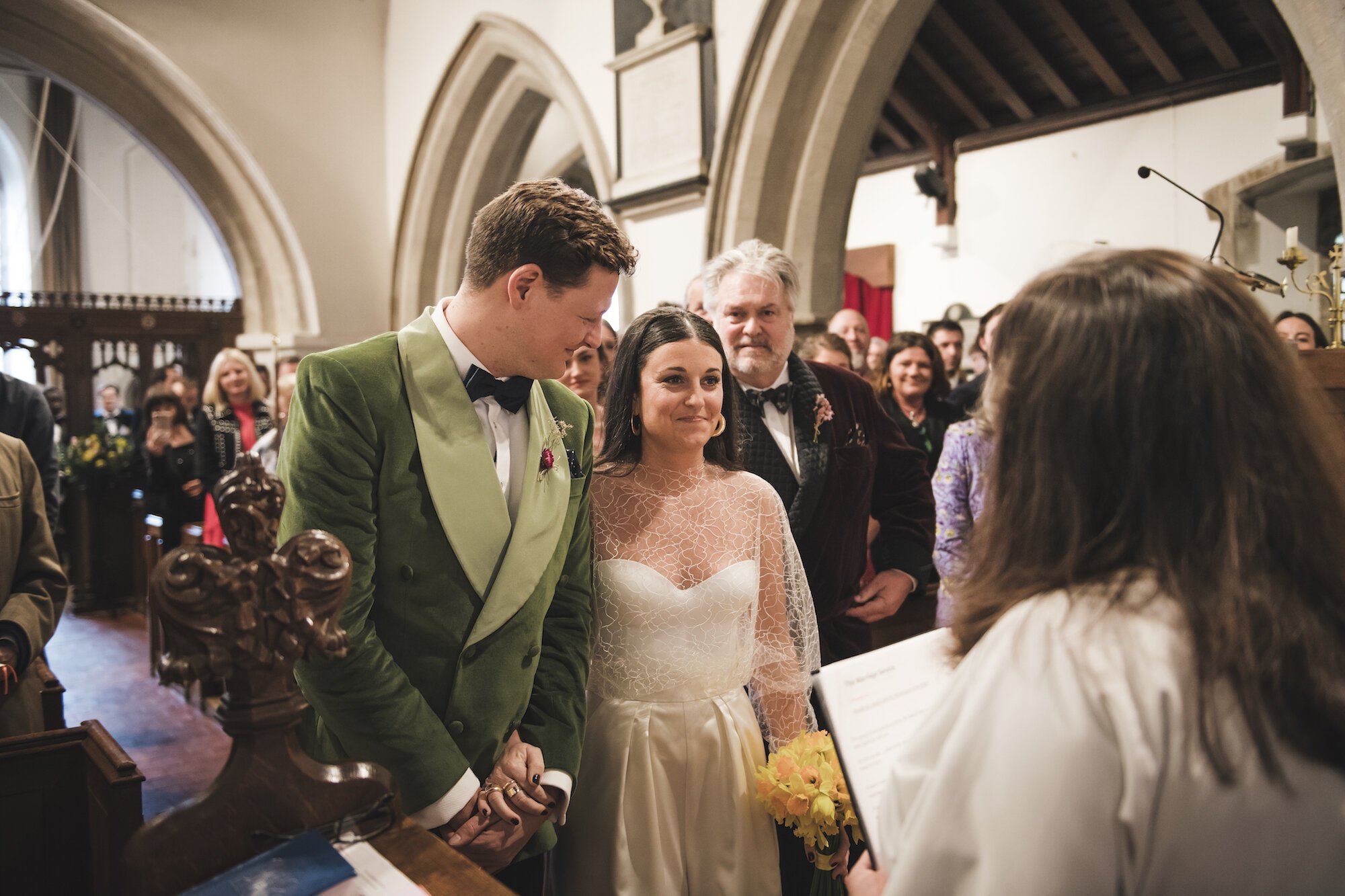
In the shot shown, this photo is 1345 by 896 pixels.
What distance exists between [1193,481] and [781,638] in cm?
123

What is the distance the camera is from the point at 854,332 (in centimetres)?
462

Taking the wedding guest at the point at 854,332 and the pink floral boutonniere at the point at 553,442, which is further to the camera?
the wedding guest at the point at 854,332

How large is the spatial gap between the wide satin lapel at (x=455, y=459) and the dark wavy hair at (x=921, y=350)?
275 cm

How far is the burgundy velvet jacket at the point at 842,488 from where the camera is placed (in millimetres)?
2420

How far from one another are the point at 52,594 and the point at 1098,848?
2098 mm

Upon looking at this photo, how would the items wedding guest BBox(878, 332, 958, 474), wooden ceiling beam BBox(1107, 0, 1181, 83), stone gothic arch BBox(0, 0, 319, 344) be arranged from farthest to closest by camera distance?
wooden ceiling beam BBox(1107, 0, 1181, 83)
stone gothic arch BBox(0, 0, 319, 344)
wedding guest BBox(878, 332, 958, 474)

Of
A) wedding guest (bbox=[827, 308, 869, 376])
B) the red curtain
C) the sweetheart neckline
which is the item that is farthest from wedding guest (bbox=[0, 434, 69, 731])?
the red curtain

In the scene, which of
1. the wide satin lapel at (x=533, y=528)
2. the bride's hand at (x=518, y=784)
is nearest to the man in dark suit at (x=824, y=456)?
the wide satin lapel at (x=533, y=528)

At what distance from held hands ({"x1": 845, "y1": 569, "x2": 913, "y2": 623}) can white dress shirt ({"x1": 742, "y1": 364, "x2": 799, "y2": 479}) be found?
0.41 m

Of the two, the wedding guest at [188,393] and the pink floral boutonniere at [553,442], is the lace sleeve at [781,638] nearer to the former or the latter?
the pink floral boutonniere at [553,442]

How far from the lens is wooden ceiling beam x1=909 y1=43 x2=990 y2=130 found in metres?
9.10

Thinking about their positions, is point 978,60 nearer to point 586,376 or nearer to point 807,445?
point 586,376

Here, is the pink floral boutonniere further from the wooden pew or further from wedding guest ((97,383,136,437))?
wedding guest ((97,383,136,437))
